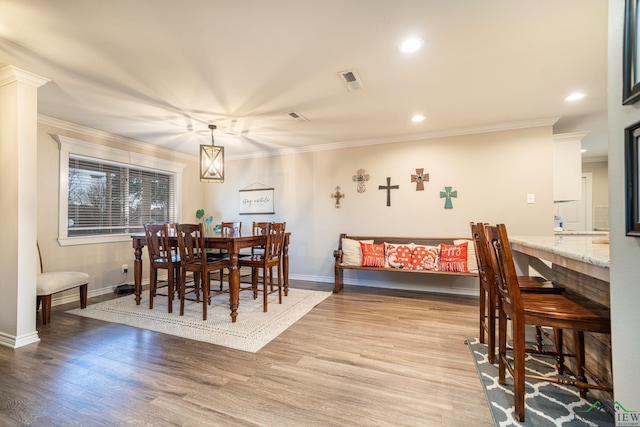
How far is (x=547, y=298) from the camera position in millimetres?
1543

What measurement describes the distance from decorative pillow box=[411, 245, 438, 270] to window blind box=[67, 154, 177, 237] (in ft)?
13.4

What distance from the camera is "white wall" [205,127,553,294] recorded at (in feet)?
12.0

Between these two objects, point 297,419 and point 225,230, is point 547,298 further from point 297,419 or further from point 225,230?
point 225,230

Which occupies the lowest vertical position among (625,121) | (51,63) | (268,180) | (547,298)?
(547,298)

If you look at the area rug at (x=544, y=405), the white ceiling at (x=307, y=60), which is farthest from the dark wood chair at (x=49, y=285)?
the area rug at (x=544, y=405)

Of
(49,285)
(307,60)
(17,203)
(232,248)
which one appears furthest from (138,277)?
(307,60)

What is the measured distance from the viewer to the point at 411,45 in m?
1.98

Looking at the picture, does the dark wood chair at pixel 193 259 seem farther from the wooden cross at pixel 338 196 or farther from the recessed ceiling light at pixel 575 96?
the recessed ceiling light at pixel 575 96

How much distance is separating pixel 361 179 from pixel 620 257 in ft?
11.5

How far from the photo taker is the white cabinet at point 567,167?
356 centimetres

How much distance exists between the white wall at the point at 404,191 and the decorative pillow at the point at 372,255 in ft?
1.41

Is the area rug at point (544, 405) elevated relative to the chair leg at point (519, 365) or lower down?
lower down

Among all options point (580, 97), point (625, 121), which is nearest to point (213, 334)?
point (625, 121)

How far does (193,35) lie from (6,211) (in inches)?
87.2
